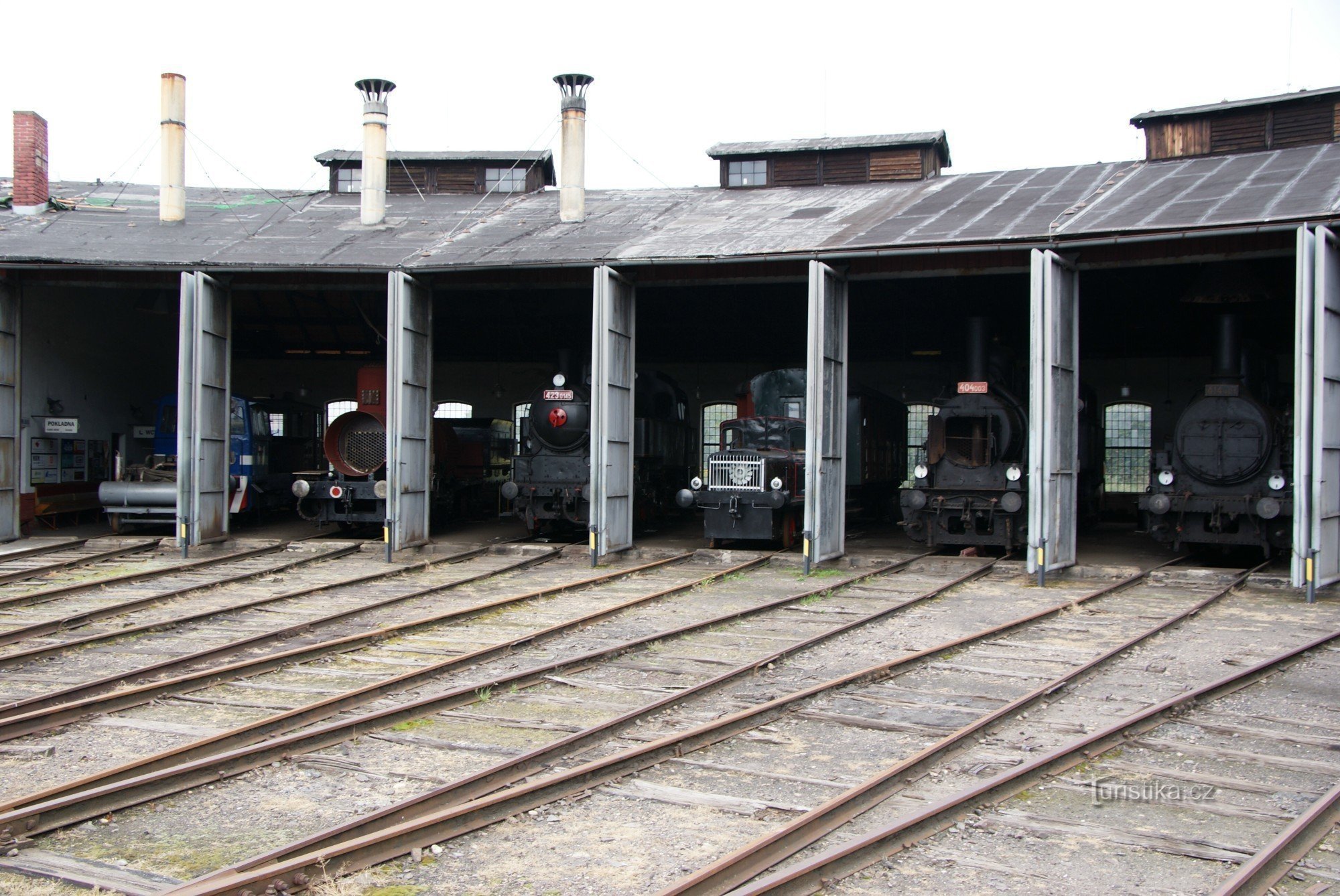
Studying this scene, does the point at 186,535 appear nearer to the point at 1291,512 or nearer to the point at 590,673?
the point at 590,673

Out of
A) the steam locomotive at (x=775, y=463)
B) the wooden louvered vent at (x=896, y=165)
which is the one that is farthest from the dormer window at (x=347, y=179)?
the wooden louvered vent at (x=896, y=165)

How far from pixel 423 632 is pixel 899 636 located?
4.59 m

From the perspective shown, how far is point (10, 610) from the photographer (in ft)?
36.3

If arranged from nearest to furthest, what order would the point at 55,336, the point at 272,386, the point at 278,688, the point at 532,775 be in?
the point at 532,775 → the point at 278,688 → the point at 55,336 → the point at 272,386

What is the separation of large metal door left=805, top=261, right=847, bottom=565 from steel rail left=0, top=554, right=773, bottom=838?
259 inches

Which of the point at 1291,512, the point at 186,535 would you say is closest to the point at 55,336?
the point at 186,535

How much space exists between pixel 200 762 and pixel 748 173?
21.4 meters

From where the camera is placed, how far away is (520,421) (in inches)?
909

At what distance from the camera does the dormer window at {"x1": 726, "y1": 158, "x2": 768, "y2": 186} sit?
24.8 metres

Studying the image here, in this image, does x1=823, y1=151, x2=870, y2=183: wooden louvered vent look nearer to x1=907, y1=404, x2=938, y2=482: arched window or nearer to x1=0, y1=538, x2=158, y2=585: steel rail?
x1=907, y1=404, x2=938, y2=482: arched window

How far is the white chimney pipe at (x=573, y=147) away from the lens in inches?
731

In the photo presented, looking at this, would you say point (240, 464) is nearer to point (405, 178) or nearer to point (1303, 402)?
point (405, 178)

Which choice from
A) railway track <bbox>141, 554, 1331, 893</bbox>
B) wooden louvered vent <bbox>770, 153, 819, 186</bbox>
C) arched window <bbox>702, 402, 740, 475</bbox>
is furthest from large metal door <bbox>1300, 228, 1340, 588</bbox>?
arched window <bbox>702, 402, 740, 475</bbox>

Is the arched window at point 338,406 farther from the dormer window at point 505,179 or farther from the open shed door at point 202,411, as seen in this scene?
the open shed door at point 202,411
